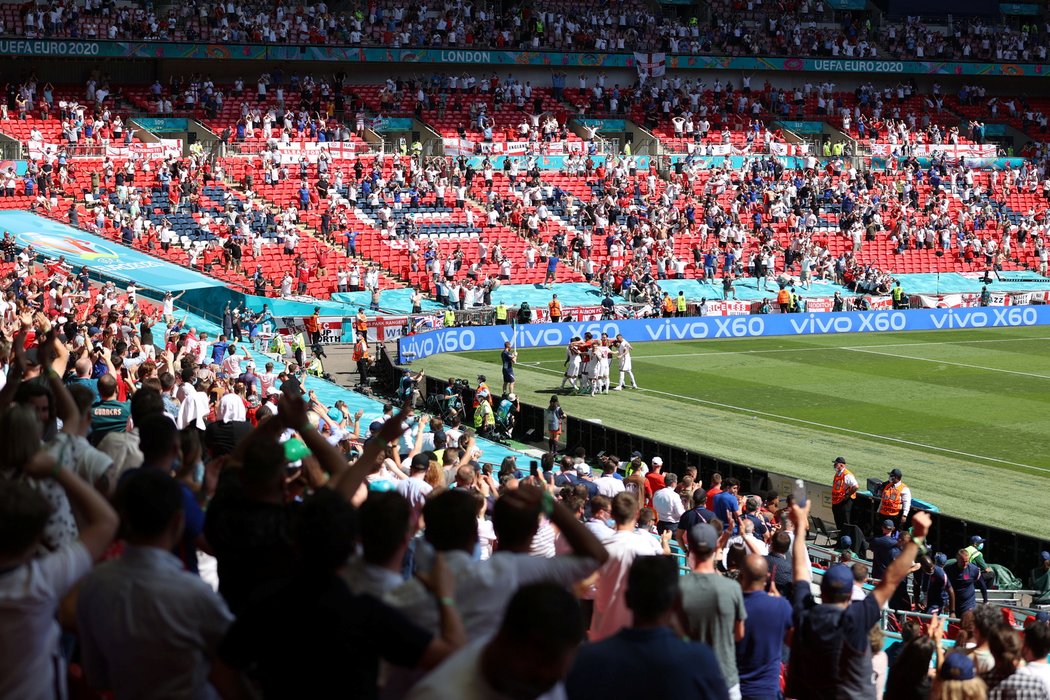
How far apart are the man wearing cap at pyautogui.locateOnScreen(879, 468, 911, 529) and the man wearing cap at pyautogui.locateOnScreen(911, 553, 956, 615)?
3274mm

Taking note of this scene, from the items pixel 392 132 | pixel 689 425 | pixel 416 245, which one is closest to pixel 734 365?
pixel 689 425

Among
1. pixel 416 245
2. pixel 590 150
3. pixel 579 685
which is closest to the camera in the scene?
pixel 579 685

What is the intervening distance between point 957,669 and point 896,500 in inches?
533

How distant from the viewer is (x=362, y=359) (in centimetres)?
3403

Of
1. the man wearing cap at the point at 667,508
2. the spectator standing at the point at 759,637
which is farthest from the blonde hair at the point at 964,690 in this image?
the man wearing cap at the point at 667,508

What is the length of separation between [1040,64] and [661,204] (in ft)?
87.6

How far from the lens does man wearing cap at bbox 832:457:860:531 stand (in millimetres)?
20750

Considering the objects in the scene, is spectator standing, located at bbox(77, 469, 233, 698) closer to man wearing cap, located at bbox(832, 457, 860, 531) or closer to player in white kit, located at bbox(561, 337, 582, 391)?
man wearing cap, located at bbox(832, 457, 860, 531)

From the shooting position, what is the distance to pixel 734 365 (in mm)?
39062

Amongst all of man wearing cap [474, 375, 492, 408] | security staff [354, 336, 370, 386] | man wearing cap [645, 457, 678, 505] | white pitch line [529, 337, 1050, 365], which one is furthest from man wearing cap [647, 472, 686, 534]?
white pitch line [529, 337, 1050, 365]

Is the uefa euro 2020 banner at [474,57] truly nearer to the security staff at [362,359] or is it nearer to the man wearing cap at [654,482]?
the security staff at [362,359]

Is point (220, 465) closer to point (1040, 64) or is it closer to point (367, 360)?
point (367, 360)

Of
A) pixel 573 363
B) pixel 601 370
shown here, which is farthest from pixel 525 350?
pixel 601 370

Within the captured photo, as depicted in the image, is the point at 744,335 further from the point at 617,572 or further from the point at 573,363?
the point at 617,572
